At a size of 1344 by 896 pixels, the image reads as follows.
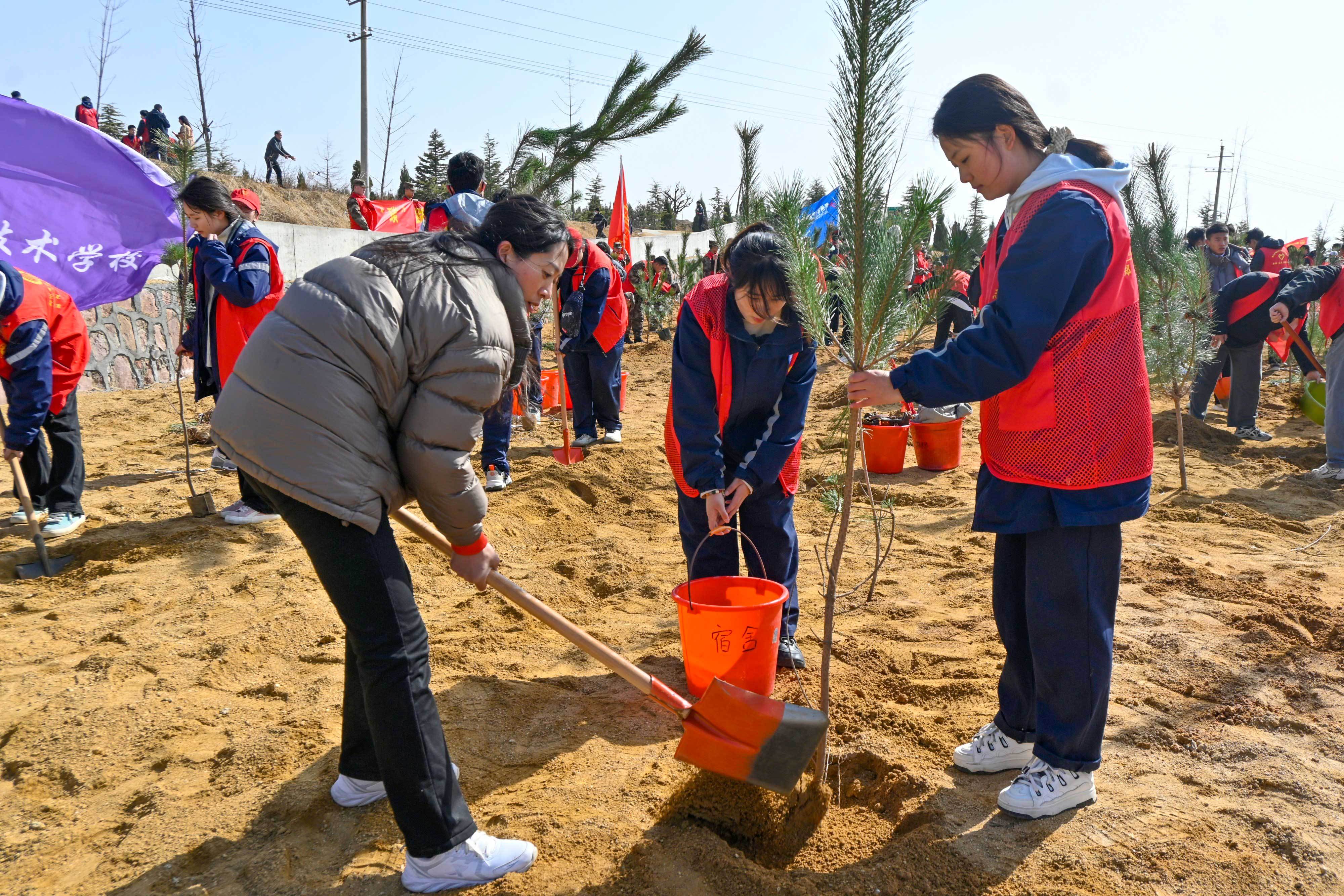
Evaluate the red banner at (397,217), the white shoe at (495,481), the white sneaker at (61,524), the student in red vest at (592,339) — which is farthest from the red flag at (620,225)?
the white sneaker at (61,524)

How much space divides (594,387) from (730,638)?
4.30 meters

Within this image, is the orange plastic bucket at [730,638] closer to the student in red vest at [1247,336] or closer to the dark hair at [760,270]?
the dark hair at [760,270]

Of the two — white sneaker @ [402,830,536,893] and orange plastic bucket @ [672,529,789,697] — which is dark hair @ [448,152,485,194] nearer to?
orange plastic bucket @ [672,529,789,697]

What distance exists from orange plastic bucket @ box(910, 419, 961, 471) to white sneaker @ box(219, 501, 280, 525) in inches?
177

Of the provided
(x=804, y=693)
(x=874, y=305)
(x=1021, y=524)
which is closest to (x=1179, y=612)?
(x=804, y=693)

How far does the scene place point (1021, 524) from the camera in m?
2.15

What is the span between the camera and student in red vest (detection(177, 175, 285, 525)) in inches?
167

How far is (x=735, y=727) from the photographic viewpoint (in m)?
2.25

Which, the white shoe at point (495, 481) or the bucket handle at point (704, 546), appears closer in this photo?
the bucket handle at point (704, 546)

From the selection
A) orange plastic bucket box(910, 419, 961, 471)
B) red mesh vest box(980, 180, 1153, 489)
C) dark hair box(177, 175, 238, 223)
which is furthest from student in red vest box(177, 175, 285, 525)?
orange plastic bucket box(910, 419, 961, 471)

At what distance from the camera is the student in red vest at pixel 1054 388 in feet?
6.48

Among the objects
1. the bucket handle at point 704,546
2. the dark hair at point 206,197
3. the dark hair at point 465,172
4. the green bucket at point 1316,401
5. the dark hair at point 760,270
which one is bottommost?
the bucket handle at point 704,546

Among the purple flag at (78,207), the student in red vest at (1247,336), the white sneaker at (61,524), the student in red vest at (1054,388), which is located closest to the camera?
the student in red vest at (1054,388)

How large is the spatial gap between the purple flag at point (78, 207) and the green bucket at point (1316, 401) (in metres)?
8.99
